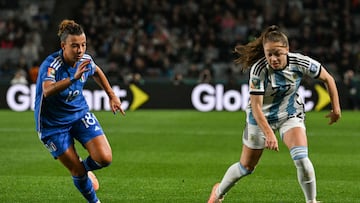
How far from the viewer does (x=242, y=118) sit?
19.8 meters

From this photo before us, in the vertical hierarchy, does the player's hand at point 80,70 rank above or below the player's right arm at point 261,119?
above

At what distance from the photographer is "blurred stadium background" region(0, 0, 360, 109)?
25938 millimetres

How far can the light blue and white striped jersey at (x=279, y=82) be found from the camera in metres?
7.49

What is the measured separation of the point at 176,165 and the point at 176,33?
55.2ft

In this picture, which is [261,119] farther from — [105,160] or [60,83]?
[60,83]

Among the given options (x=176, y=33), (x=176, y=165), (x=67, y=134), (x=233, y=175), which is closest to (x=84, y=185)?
(x=67, y=134)

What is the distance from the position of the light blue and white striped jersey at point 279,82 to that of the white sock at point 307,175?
56cm

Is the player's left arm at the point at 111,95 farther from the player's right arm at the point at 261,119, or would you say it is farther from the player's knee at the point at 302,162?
the player's knee at the point at 302,162

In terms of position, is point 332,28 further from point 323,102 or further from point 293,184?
point 293,184

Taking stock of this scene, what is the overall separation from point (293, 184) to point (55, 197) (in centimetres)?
301

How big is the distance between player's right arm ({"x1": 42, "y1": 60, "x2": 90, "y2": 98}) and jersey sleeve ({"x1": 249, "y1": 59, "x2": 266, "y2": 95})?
5.15 feet

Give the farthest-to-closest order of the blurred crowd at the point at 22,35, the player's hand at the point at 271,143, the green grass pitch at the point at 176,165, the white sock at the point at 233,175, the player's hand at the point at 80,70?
the blurred crowd at the point at 22,35 < the green grass pitch at the point at 176,165 < the white sock at the point at 233,175 < the player's hand at the point at 271,143 < the player's hand at the point at 80,70

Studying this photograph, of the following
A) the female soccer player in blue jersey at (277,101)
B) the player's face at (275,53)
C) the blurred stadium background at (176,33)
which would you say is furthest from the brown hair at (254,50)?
the blurred stadium background at (176,33)

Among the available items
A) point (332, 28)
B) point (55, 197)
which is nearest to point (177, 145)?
point (55, 197)
